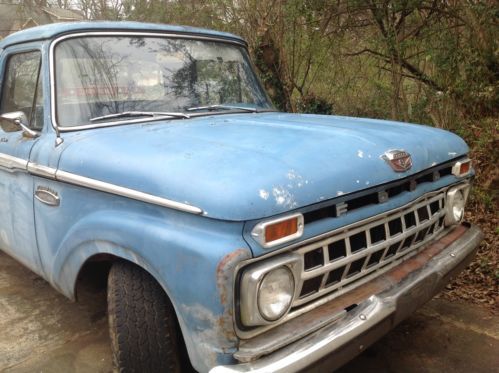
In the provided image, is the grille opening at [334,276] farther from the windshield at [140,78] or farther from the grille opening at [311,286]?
the windshield at [140,78]

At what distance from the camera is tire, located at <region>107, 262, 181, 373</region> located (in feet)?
6.99

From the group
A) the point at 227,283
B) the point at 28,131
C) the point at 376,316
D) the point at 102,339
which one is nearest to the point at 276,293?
the point at 227,283

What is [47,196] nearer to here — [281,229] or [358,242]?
[281,229]

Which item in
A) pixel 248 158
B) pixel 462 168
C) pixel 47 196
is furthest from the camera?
→ pixel 462 168

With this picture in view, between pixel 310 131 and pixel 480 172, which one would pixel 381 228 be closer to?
pixel 310 131

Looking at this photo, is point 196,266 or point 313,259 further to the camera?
point 313,259

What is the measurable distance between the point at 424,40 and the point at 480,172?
2.46 meters

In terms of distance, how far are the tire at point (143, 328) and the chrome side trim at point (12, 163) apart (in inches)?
44.4

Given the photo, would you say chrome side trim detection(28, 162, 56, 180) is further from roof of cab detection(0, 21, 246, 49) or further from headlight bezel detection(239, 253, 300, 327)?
headlight bezel detection(239, 253, 300, 327)

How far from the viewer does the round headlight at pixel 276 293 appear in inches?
72.4

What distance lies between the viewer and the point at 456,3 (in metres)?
6.25

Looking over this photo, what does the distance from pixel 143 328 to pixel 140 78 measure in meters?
1.56

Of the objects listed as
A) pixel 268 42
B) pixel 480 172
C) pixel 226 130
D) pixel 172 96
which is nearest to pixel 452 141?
pixel 226 130

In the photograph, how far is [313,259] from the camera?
6.72ft
